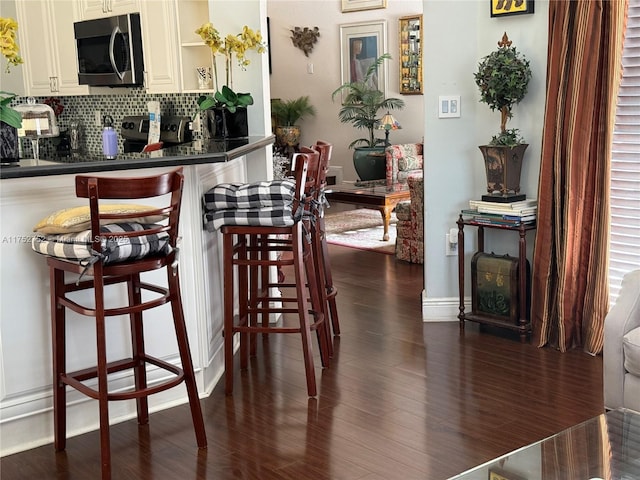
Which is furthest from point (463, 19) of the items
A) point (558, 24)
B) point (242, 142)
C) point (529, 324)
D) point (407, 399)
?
point (407, 399)

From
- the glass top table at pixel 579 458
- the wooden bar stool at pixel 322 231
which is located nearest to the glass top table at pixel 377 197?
the wooden bar stool at pixel 322 231

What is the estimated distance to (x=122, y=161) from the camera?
130 inches

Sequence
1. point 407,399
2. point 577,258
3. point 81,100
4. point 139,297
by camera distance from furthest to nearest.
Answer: point 81,100 < point 577,258 < point 407,399 < point 139,297

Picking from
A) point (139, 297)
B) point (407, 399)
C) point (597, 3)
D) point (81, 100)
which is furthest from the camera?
point (81, 100)

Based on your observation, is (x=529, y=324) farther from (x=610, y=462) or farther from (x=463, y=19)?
(x=610, y=462)

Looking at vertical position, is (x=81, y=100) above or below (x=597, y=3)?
below

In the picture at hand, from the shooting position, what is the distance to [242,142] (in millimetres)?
4297

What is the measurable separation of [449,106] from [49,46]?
3.85m

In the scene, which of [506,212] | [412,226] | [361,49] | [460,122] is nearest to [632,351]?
[506,212]

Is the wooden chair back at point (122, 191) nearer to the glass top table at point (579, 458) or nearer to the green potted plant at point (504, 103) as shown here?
the glass top table at point (579, 458)

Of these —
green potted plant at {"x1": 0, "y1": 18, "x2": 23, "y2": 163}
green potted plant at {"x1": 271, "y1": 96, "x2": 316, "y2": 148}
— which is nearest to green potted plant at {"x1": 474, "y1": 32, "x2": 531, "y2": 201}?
green potted plant at {"x1": 0, "y1": 18, "x2": 23, "y2": 163}

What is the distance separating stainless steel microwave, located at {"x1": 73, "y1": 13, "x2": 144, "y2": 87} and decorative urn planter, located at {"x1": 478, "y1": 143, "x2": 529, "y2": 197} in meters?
2.81

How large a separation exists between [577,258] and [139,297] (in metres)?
2.28

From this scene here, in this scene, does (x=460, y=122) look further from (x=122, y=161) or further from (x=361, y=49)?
(x=361, y=49)
